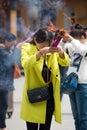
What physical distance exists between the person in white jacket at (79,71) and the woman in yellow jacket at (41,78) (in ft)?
1.40

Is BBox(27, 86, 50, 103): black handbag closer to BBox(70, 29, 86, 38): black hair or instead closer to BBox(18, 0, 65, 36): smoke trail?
BBox(70, 29, 86, 38): black hair

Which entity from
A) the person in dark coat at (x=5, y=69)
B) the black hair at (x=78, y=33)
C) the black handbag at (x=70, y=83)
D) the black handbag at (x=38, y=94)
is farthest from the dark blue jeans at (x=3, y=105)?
the black handbag at (x=38, y=94)

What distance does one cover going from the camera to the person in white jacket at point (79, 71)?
527cm

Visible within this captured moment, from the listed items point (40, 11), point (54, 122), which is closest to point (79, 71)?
point (40, 11)

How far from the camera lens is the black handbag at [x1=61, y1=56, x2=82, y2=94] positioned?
528cm

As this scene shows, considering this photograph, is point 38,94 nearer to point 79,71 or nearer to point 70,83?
point 70,83

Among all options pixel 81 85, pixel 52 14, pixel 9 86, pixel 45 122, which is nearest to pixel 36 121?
pixel 45 122

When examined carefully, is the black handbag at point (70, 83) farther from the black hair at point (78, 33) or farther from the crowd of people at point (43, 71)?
the black hair at point (78, 33)

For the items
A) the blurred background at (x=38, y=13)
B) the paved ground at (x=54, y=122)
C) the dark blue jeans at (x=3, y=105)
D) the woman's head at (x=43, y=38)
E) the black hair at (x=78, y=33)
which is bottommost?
the paved ground at (x=54, y=122)

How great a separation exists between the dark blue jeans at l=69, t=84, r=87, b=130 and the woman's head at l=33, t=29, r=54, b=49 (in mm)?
844

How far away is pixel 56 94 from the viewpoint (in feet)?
15.8

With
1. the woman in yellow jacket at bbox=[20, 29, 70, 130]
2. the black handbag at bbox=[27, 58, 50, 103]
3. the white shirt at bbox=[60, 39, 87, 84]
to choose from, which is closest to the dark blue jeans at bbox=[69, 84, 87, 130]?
the white shirt at bbox=[60, 39, 87, 84]

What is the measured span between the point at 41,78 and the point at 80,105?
83 centimetres

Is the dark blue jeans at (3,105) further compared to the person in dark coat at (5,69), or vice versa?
the dark blue jeans at (3,105)
